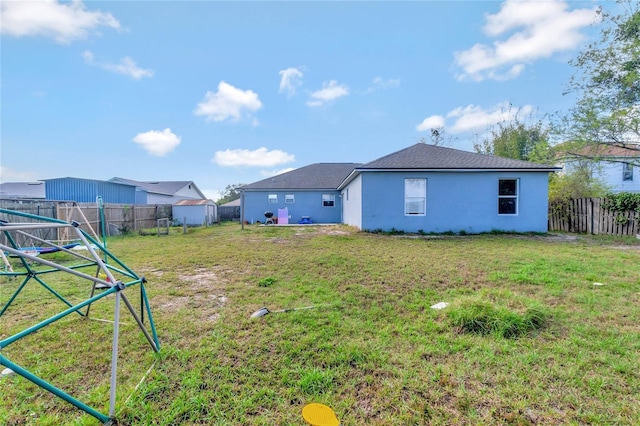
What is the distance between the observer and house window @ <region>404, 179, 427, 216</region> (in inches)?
409

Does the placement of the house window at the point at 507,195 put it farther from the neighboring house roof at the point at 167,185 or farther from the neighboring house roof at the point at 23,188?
the neighboring house roof at the point at 23,188

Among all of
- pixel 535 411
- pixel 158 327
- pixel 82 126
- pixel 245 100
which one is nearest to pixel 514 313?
pixel 535 411

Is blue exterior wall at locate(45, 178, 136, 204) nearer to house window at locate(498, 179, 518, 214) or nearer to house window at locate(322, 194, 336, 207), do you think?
house window at locate(322, 194, 336, 207)

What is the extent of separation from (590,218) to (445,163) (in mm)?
6144

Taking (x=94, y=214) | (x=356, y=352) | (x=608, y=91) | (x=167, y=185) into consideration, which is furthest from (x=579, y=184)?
(x=167, y=185)

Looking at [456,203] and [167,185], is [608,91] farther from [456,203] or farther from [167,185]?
[167,185]

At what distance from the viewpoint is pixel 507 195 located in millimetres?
10312

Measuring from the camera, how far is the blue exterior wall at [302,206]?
18.4 meters

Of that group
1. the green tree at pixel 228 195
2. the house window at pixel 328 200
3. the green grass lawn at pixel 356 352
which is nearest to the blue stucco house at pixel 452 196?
the green grass lawn at pixel 356 352

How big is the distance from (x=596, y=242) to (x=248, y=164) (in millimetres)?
30439

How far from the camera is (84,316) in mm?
3207

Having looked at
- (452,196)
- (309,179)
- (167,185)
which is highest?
(167,185)

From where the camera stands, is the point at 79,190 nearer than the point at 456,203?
No

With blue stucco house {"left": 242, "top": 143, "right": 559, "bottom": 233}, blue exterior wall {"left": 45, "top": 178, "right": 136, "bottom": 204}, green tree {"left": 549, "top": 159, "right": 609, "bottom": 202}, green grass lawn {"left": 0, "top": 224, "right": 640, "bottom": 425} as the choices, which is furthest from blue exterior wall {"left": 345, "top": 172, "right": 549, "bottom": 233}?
blue exterior wall {"left": 45, "top": 178, "right": 136, "bottom": 204}
